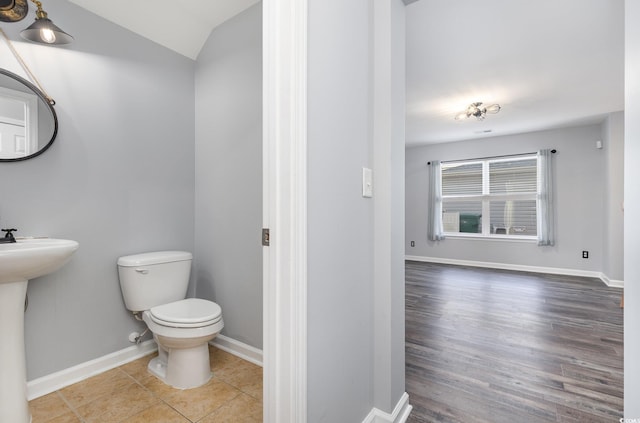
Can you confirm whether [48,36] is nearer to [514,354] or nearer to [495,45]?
[495,45]

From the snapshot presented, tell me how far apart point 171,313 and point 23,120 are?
52.8 inches

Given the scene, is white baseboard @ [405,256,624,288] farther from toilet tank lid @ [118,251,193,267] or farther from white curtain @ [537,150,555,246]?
toilet tank lid @ [118,251,193,267]

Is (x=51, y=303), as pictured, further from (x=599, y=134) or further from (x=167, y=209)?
(x=599, y=134)

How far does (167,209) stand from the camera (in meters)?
2.22

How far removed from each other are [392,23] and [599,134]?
5.23 m

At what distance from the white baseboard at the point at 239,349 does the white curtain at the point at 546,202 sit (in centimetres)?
517

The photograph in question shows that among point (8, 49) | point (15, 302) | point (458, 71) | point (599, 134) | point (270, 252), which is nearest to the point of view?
point (270, 252)

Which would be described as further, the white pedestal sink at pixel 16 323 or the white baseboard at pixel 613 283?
the white baseboard at pixel 613 283

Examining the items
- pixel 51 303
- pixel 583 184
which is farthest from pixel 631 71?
pixel 583 184

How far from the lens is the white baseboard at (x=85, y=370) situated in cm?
164

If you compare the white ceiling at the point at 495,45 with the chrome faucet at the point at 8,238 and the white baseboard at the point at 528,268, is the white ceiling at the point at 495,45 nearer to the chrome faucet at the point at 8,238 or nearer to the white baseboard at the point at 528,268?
the chrome faucet at the point at 8,238

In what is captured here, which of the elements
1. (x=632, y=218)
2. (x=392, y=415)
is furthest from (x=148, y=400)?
(x=632, y=218)

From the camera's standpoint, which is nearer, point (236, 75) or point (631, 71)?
point (631, 71)

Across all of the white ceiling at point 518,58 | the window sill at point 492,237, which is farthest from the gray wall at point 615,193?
the window sill at point 492,237
